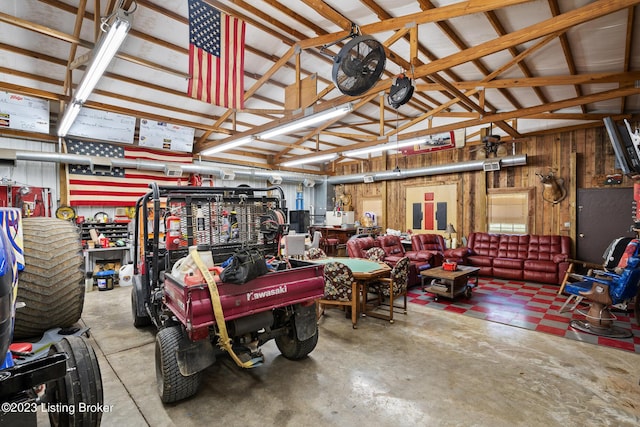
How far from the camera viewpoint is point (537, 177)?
7.32 metres

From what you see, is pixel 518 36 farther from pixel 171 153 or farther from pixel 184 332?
pixel 171 153

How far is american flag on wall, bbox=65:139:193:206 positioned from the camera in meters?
6.45

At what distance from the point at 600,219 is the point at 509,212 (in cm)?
175

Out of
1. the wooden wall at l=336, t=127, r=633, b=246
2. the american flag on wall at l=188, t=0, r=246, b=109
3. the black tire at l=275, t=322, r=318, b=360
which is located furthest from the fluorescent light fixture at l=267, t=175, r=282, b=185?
the black tire at l=275, t=322, r=318, b=360

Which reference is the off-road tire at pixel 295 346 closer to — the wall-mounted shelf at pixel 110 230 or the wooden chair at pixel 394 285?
the wooden chair at pixel 394 285

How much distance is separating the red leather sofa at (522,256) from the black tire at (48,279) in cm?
739

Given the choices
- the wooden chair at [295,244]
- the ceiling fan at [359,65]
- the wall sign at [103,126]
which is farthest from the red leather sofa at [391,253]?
the wall sign at [103,126]

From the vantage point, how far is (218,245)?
3.10 metres

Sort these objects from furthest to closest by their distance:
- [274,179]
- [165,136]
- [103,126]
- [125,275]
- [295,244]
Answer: [274,179] → [165,136] → [103,126] → [125,275] → [295,244]

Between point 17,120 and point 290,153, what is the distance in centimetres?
705

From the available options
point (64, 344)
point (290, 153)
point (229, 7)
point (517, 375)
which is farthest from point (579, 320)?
point (290, 153)

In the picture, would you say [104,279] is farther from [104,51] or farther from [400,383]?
[400,383]

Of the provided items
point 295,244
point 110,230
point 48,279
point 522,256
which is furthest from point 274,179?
point 48,279

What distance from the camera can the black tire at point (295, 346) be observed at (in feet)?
9.70
